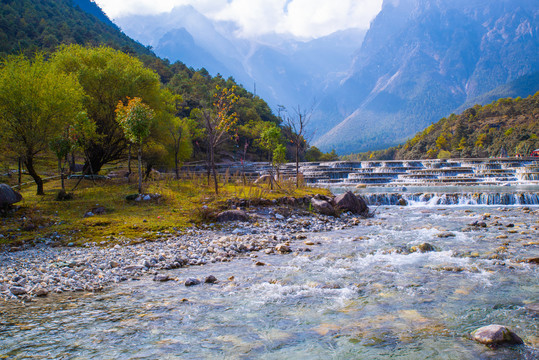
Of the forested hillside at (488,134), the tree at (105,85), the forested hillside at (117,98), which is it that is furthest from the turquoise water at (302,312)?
the forested hillside at (488,134)

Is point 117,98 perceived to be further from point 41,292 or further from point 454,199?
point 454,199

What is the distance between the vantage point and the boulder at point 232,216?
15.2 meters

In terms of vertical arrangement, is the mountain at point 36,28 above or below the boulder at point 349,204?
above

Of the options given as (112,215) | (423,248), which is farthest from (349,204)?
(112,215)

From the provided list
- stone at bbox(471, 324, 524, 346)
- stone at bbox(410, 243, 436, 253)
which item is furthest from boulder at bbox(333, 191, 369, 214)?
stone at bbox(471, 324, 524, 346)

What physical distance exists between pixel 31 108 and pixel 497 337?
21.9m

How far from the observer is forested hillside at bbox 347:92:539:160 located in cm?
9168

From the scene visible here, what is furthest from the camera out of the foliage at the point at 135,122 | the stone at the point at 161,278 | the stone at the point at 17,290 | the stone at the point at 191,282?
the foliage at the point at 135,122

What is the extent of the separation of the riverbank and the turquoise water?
2.21 feet

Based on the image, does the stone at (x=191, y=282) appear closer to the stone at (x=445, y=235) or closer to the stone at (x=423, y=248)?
the stone at (x=423, y=248)

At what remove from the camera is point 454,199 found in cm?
2519

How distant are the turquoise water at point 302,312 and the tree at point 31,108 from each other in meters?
14.9

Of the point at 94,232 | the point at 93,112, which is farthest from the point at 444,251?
the point at 93,112

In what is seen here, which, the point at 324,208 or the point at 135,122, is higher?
the point at 135,122
